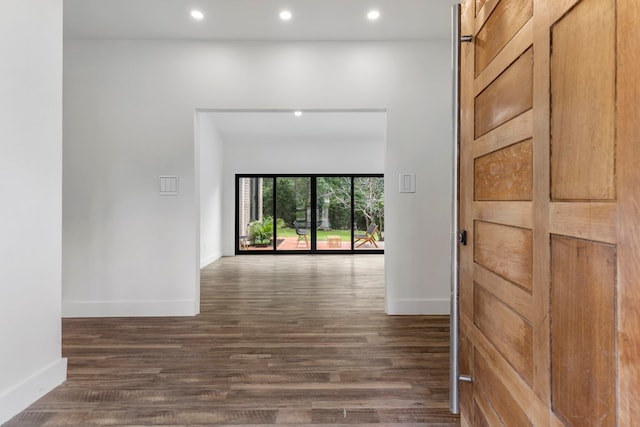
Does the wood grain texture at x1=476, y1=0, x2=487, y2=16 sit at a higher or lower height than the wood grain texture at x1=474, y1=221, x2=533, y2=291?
higher

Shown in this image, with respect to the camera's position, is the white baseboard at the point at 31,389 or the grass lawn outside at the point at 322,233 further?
the grass lawn outside at the point at 322,233

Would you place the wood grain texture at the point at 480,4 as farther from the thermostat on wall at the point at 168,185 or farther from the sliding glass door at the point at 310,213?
the sliding glass door at the point at 310,213

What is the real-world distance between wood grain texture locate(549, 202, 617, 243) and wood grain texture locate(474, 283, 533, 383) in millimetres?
332

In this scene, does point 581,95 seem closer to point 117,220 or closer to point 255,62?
point 255,62

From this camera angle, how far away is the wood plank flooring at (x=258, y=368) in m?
1.64

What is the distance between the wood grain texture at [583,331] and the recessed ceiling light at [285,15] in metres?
2.66

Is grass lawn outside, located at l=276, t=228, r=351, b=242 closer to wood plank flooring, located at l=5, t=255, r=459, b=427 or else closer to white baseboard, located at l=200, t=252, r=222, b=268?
white baseboard, located at l=200, t=252, r=222, b=268

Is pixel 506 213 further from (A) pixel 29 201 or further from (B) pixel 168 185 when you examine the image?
(B) pixel 168 185

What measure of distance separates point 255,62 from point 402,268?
2.39 meters

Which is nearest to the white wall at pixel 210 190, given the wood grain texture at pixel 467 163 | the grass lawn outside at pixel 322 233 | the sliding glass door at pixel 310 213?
the sliding glass door at pixel 310 213

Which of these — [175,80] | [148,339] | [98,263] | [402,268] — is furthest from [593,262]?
[98,263]

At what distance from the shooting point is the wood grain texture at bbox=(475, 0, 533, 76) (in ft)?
3.20

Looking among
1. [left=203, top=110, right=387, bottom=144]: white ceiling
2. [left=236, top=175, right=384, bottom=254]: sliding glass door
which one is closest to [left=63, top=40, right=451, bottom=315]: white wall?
[left=203, top=110, right=387, bottom=144]: white ceiling

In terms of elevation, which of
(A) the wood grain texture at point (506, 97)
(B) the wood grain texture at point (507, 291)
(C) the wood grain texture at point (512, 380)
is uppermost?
(A) the wood grain texture at point (506, 97)
